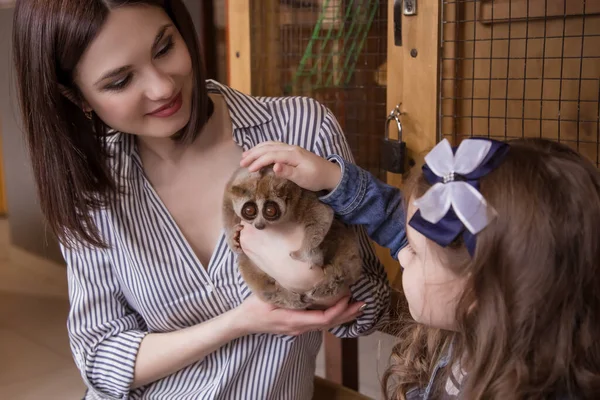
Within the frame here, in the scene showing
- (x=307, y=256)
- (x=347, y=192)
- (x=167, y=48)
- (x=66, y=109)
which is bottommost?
(x=307, y=256)

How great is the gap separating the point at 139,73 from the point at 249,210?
0.35 m

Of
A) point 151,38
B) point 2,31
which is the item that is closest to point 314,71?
point 151,38

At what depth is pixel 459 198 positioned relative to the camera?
0.80 meters

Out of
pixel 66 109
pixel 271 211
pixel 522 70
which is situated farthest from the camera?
pixel 522 70

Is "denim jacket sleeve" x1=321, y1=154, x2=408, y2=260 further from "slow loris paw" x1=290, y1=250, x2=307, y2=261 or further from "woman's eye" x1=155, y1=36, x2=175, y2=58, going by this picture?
"woman's eye" x1=155, y1=36, x2=175, y2=58

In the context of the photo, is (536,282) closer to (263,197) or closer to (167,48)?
(263,197)

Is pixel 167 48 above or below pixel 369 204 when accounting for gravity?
above

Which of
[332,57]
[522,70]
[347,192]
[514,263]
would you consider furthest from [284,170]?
[332,57]

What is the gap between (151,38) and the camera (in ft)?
3.79

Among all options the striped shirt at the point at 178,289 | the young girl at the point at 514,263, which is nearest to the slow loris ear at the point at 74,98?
the striped shirt at the point at 178,289

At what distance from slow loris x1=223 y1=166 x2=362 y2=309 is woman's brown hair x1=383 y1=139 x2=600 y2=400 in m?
0.29

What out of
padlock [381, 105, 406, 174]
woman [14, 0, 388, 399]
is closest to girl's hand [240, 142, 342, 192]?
woman [14, 0, 388, 399]

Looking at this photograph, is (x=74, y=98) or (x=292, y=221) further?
(x=74, y=98)

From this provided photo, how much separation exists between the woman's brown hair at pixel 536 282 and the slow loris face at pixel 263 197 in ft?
0.97
